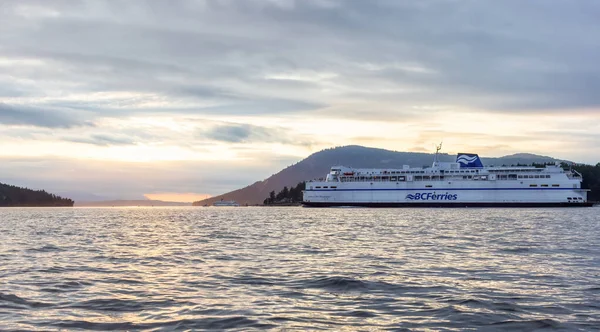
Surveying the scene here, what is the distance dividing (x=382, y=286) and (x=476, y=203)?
120 m

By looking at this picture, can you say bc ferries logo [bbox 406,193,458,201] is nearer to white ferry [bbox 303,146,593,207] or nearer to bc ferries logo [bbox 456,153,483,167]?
white ferry [bbox 303,146,593,207]

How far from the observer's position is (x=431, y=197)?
130 metres

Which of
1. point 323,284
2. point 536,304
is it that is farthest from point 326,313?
point 536,304

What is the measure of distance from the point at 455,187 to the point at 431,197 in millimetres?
5899

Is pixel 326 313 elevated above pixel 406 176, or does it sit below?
below

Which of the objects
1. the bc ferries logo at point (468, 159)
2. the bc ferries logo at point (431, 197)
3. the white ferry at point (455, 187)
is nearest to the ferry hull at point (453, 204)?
the white ferry at point (455, 187)

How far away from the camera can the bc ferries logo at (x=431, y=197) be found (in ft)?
424

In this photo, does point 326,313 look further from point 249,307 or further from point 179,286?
point 179,286

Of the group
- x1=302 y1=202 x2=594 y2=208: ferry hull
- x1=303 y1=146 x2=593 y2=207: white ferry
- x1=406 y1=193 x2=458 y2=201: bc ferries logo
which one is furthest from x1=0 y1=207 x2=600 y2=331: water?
x1=303 y1=146 x2=593 y2=207: white ferry

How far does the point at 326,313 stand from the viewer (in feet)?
38.9

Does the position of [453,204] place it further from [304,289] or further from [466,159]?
[304,289]

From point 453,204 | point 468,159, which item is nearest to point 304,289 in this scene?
point 453,204

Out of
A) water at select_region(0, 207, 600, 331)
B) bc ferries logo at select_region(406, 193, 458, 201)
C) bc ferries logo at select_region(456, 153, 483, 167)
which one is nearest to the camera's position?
water at select_region(0, 207, 600, 331)

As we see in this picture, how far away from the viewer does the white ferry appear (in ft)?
409
